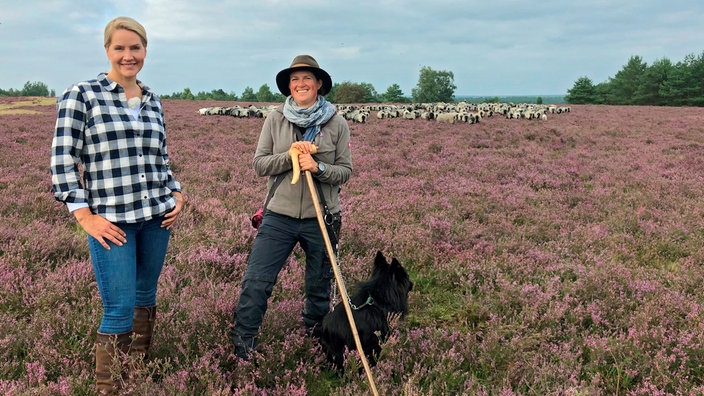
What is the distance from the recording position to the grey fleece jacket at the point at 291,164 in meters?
3.01

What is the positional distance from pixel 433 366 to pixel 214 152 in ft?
36.0

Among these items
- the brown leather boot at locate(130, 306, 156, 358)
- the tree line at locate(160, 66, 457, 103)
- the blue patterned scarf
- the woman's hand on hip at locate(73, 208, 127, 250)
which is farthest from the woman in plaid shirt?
the tree line at locate(160, 66, 457, 103)

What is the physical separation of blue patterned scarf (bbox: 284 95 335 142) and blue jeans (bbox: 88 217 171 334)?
3.70 ft

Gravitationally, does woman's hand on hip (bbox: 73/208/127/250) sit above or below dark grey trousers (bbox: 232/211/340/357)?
above

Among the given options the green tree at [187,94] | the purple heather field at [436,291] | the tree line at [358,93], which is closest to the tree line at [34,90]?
the tree line at [358,93]

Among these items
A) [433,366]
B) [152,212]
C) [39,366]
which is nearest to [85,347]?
[39,366]

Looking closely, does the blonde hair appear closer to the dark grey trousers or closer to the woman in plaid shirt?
the woman in plaid shirt

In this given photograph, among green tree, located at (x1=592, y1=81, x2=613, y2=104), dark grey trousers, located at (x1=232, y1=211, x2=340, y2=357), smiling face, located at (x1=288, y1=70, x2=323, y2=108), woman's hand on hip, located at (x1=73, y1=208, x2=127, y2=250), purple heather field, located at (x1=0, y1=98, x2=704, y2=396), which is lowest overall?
purple heather field, located at (x1=0, y1=98, x2=704, y2=396)

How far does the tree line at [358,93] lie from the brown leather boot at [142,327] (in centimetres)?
6724

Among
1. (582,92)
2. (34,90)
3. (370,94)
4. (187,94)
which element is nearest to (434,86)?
(370,94)

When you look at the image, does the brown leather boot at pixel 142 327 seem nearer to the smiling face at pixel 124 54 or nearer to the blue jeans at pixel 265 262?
the blue jeans at pixel 265 262

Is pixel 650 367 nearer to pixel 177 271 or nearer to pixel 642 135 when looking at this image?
pixel 177 271

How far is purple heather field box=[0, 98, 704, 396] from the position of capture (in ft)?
9.68

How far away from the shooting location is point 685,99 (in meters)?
56.5
